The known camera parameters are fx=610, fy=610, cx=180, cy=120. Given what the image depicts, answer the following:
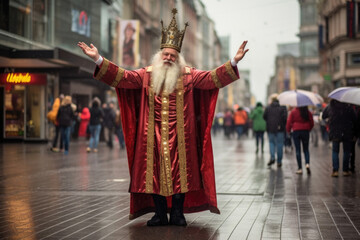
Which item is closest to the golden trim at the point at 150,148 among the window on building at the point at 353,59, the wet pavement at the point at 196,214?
the wet pavement at the point at 196,214

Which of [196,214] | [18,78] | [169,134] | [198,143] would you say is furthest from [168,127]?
[18,78]

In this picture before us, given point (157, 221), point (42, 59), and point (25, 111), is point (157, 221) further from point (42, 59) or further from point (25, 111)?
point (25, 111)

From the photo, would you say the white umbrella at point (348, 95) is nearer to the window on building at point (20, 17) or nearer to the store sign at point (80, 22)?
the window on building at point (20, 17)

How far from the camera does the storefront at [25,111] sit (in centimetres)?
2559

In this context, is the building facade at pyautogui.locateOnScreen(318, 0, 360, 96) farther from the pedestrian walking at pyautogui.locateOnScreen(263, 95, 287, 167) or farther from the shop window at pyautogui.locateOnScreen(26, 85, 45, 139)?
the pedestrian walking at pyautogui.locateOnScreen(263, 95, 287, 167)

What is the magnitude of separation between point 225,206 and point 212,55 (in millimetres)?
101185

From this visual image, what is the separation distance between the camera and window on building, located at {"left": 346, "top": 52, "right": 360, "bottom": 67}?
48156 millimetres

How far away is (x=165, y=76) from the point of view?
6449 mm

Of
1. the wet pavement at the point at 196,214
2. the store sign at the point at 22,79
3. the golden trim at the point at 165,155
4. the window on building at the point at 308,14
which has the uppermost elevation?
the window on building at the point at 308,14

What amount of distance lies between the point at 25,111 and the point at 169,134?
67.2 ft

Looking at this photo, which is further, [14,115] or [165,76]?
[14,115]

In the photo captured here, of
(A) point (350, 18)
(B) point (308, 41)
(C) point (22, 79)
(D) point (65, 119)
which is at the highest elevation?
(B) point (308, 41)

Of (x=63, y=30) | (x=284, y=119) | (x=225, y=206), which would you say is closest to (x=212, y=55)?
(x=63, y=30)

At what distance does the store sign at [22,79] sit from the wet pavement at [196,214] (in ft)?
34.1
